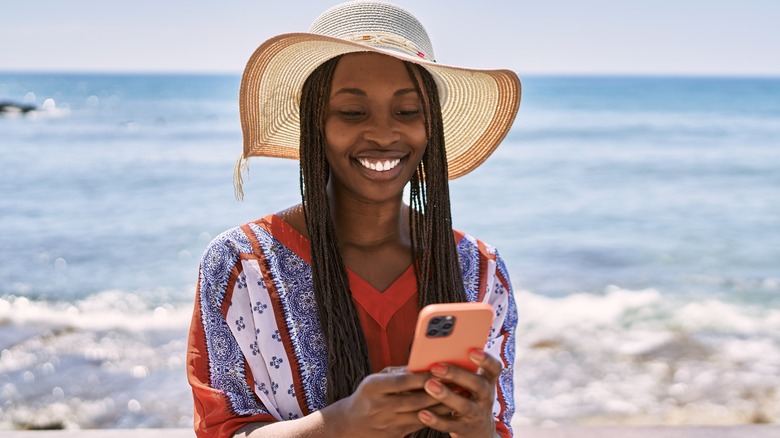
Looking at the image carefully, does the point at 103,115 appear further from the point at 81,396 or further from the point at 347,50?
the point at 347,50

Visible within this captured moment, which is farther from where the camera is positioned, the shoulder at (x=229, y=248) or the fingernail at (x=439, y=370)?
the shoulder at (x=229, y=248)

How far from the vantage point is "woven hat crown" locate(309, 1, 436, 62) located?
1912 mm

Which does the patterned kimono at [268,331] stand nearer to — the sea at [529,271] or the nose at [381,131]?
the nose at [381,131]

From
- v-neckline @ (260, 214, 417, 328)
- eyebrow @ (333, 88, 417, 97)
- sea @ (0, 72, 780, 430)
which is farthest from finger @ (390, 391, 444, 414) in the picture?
sea @ (0, 72, 780, 430)

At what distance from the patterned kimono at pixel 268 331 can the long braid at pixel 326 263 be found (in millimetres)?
39

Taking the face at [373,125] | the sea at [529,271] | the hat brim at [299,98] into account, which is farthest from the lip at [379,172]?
the sea at [529,271]

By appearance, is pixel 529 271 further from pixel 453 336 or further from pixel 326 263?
pixel 453 336

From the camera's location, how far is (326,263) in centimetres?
199

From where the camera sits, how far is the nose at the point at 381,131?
6.13 feet

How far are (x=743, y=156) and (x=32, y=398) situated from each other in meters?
19.0

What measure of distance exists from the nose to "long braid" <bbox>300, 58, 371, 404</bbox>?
127mm

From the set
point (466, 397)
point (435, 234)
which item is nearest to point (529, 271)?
point (435, 234)

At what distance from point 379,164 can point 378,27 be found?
304 millimetres

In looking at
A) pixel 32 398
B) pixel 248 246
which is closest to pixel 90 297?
pixel 32 398
